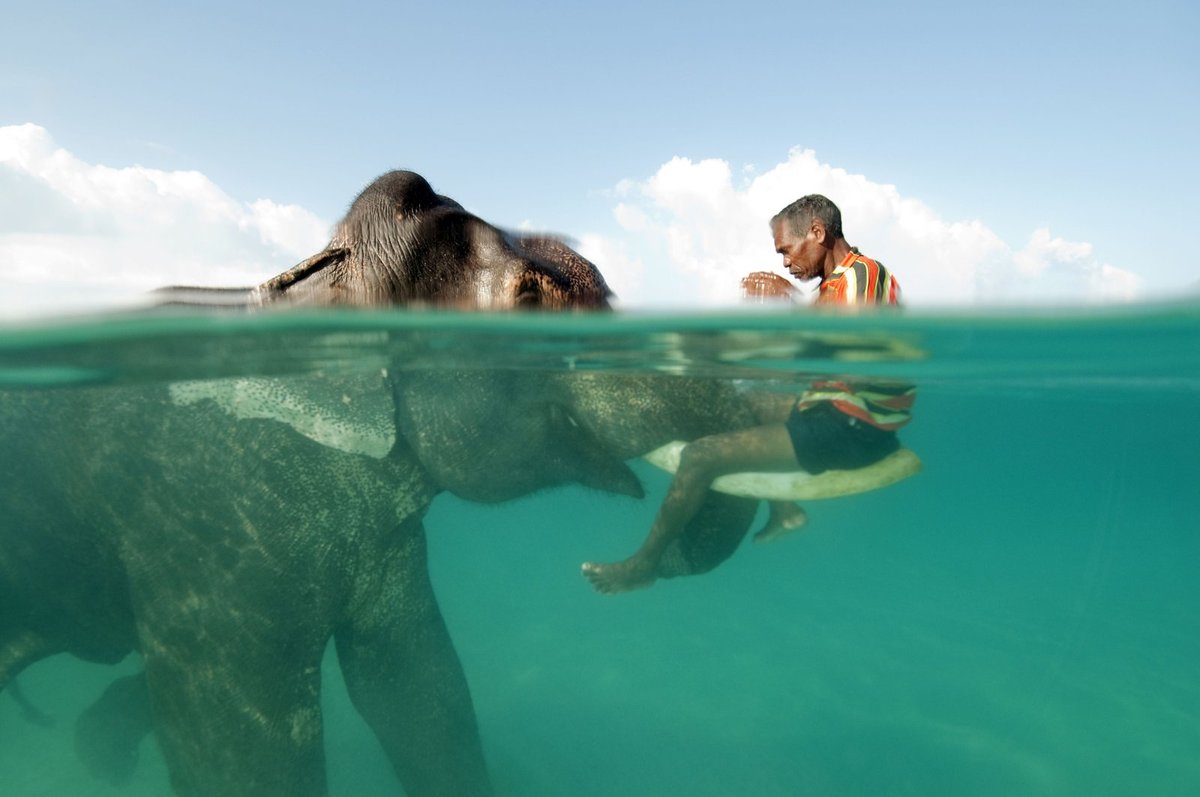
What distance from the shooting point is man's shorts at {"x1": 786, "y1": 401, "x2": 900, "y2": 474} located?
3580mm

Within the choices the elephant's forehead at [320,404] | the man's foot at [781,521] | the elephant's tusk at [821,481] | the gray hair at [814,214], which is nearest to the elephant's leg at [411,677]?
the elephant's forehead at [320,404]

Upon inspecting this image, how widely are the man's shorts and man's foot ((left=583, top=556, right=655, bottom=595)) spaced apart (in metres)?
1.12

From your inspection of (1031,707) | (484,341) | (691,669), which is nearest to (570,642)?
(691,669)

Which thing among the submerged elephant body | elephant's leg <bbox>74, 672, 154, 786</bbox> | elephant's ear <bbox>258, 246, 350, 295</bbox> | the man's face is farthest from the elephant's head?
elephant's leg <bbox>74, 672, 154, 786</bbox>

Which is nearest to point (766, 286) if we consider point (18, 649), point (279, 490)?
point (279, 490)

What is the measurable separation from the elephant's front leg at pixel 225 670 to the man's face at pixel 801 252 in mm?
3701

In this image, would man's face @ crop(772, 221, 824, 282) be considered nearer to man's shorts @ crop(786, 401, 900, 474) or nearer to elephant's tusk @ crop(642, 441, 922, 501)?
man's shorts @ crop(786, 401, 900, 474)

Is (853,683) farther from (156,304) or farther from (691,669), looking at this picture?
(156,304)

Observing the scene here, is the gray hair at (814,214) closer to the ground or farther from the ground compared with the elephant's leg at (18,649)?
farther from the ground

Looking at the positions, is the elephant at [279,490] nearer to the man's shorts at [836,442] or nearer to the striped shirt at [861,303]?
the man's shorts at [836,442]

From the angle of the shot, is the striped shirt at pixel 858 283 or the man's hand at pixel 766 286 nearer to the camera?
the man's hand at pixel 766 286

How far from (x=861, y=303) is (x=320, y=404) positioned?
3.34m

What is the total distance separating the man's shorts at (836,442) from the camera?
3.58 m

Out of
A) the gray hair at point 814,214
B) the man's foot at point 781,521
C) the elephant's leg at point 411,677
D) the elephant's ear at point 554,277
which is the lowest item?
the elephant's leg at point 411,677
